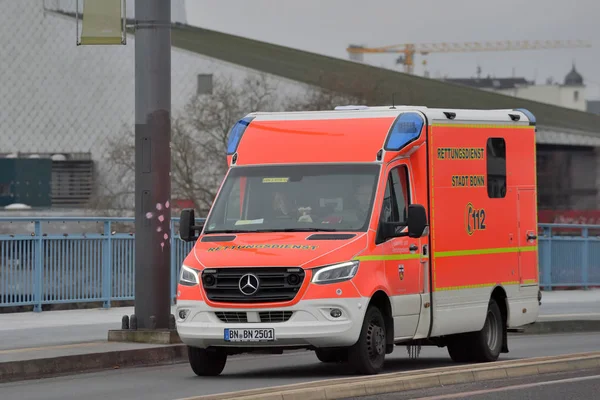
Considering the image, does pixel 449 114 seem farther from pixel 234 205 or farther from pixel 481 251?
pixel 234 205

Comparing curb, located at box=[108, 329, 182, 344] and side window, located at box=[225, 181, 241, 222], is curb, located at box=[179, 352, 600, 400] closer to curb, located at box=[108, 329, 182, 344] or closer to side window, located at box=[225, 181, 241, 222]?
side window, located at box=[225, 181, 241, 222]

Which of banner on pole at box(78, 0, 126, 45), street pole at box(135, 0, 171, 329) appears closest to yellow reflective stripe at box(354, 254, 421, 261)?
street pole at box(135, 0, 171, 329)

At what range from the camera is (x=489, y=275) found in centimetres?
1611

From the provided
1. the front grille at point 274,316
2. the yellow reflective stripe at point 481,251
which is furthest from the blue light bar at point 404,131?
the front grille at point 274,316

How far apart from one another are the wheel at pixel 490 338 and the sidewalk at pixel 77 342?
131 inches

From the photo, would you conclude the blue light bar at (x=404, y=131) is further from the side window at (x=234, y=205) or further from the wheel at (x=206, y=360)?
the wheel at (x=206, y=360)

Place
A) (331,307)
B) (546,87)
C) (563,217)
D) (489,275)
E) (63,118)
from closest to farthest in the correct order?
(331,307), (489,275), (63,118), (563,217), (546,87)

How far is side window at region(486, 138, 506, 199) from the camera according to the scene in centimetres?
1625

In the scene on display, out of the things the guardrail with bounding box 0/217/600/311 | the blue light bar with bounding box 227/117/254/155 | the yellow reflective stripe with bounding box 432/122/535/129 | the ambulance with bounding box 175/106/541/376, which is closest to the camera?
the ambulance with bounding box 175/106/541/376

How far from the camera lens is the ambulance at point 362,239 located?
525 inches

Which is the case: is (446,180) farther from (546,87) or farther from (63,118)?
(546,87)

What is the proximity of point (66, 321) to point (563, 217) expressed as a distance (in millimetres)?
61408

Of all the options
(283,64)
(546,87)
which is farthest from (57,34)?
(546,87)

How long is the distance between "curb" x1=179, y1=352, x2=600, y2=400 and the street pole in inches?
189
